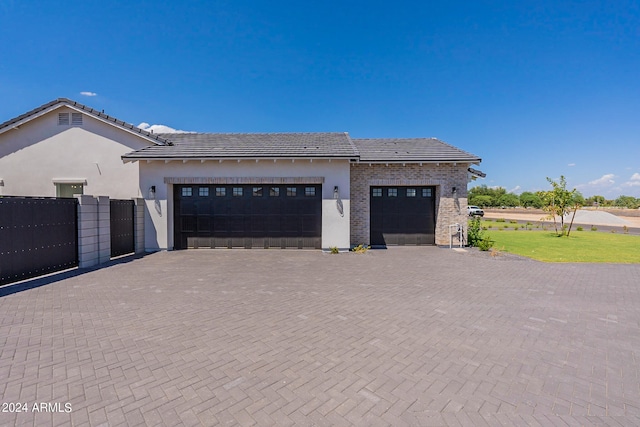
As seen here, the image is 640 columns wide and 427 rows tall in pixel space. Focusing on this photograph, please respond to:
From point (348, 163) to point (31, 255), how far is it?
1097 centimetres

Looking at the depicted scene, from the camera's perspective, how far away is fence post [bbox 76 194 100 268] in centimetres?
928

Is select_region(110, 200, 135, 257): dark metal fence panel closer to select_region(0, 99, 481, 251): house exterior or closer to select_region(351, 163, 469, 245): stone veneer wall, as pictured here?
select_region(0, 99, 481, 251): house exterior

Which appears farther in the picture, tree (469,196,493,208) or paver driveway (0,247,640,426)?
tree (469,196,493,208)

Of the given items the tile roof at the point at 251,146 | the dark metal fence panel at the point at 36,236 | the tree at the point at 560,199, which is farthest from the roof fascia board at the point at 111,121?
the tree at the point at 560,199

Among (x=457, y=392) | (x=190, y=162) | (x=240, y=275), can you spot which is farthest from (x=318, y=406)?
(x=190, y=162)

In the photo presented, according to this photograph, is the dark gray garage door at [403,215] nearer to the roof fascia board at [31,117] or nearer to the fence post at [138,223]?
the fence post at [138,223]

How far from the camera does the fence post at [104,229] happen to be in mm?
10070

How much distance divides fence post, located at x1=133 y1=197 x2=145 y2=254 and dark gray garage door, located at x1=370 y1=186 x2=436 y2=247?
1066 centimetres

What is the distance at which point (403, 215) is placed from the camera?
14445 mm

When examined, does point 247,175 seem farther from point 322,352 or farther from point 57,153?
point 322,352

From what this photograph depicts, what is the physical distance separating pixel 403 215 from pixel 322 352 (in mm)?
11302

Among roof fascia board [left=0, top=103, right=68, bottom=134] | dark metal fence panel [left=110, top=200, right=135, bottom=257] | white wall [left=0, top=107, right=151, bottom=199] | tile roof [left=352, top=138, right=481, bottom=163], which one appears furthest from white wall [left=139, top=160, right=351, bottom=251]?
roof fascia board [left=0, top=103, right=68, bottom=134]

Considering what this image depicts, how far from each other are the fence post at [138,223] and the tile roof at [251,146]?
1.91 metres

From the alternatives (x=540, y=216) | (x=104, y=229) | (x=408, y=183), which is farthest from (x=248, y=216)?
(x=540, y=216)
